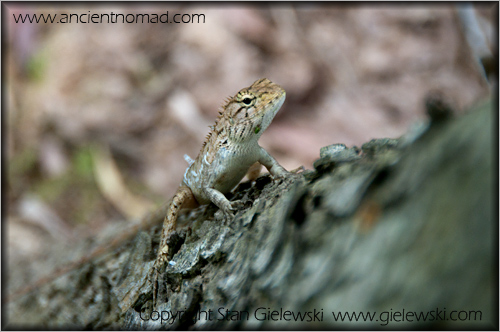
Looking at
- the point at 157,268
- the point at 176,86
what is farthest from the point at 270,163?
the point at 176,86

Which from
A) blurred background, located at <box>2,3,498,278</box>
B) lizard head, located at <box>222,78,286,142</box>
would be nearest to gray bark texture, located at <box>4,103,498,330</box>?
lizard head, located at <box>222,78,286,142</box>

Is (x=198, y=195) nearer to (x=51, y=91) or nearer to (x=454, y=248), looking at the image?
(x=454, y=248)

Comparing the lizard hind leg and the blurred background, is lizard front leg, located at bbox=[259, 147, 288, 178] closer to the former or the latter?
the lizard hind leg

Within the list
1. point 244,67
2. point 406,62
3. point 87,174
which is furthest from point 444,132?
point 406,62

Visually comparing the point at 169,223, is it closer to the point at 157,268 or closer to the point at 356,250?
the point at 157,268

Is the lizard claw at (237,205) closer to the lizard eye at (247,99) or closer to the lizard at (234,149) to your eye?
the lizard at (234,149)

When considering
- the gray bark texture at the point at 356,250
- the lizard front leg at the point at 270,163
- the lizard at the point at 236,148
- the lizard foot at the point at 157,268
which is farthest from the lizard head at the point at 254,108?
the lizard foot at the point at 157,268
